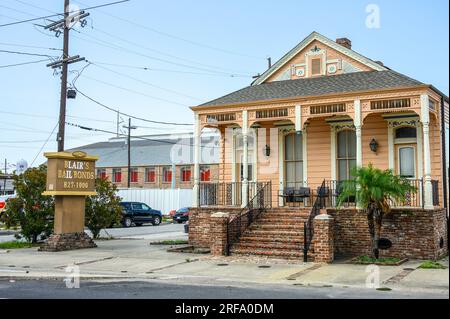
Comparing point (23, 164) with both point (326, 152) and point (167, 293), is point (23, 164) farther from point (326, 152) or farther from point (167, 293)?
point (167, 293)

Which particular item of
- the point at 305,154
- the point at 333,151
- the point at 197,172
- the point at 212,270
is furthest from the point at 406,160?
the point at 212,270

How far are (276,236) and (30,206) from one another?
35.3 feet

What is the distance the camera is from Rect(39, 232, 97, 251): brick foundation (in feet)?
62.8

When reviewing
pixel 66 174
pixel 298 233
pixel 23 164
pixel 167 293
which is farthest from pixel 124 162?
pixel 167 293

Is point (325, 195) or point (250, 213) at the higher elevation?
point (325, 195)

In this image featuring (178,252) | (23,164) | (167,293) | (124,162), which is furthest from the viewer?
(124,162)

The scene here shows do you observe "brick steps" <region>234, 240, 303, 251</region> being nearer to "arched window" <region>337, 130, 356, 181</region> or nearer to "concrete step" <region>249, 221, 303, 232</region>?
"concrete step" <region>249, 221, 303, 232</region>

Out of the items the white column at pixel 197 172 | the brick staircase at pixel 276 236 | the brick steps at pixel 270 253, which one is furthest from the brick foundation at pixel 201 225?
the brick steps at pixel 270 253

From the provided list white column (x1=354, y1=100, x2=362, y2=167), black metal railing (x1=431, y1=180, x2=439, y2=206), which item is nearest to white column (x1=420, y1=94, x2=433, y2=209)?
black metal railing (x1=431, y1=180, x2=439, y2=206)

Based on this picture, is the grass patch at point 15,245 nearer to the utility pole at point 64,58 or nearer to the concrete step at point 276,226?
the utility pole at point 64,58

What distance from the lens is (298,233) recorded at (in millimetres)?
16641

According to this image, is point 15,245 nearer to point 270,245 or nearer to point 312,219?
point 270,245

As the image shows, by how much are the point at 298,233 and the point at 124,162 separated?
49.1 m

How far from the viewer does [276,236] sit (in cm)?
1678
